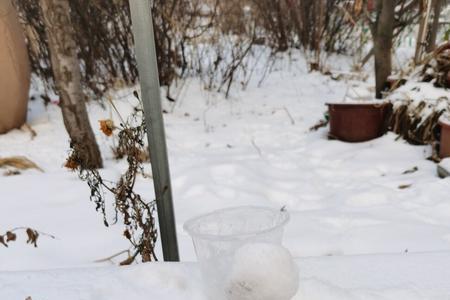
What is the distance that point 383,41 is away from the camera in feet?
10.3

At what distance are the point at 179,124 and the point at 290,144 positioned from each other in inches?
45.2

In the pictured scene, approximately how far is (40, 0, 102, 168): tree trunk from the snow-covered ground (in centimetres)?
30

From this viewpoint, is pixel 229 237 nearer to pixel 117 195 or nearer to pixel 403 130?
pixel 117 195

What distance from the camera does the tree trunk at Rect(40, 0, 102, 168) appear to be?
1979 mm

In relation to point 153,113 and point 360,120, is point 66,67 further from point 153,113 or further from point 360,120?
point 360,120

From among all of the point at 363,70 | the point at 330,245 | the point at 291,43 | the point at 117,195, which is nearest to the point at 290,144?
the point at 330,245

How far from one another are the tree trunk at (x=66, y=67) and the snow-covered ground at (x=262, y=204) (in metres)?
0.30

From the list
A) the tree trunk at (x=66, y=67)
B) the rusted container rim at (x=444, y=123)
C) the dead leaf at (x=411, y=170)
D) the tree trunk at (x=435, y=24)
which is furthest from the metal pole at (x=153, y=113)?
the tree trunk at (x=435, y=24)

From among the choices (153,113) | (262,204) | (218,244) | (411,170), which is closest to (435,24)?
(411,170)

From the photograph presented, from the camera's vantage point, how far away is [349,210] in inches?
74.0

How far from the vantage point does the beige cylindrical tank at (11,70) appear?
2672 mm

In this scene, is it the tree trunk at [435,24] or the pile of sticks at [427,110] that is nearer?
the pile of sticks at [427,110]

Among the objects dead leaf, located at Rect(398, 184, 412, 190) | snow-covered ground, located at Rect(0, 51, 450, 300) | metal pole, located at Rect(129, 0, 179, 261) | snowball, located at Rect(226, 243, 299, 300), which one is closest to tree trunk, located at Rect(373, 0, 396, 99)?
snow-covered ground, located at Rect(0, 51, 450, 300)

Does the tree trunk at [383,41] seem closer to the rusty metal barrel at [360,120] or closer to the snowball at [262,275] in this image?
the rusty metal barrel at [360,120]
